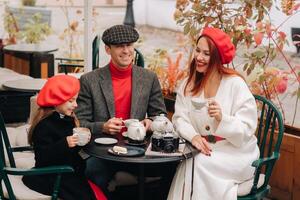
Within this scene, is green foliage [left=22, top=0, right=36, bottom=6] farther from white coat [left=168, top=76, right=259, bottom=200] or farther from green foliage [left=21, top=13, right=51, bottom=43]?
white coat [left=168, top=76, right=259, bottom=200]

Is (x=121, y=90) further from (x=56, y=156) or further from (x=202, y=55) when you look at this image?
(x=56, y=156)

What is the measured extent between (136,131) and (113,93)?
0.44 m

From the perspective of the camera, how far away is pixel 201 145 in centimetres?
308

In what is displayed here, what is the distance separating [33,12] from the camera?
7.74m

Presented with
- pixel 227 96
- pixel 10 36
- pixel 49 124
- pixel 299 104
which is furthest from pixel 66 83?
pixel 10 36

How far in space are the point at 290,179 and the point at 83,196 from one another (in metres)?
1.69

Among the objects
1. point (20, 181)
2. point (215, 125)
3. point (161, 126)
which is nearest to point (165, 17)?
point (215, 125)

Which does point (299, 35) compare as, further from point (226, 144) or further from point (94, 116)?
point (94, 116)

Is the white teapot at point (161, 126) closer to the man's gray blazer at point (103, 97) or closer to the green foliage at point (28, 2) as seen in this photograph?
the man's gray blazer at point (103, 97)

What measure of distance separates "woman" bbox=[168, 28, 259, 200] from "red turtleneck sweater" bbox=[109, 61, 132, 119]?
32 cm

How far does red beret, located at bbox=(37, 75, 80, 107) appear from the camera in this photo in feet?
9.66

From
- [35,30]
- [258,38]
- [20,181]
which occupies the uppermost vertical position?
[258,38]

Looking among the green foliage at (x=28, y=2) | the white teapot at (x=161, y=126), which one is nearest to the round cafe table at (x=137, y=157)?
the white teapot at (x=161, y=126)

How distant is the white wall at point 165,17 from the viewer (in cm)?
422
